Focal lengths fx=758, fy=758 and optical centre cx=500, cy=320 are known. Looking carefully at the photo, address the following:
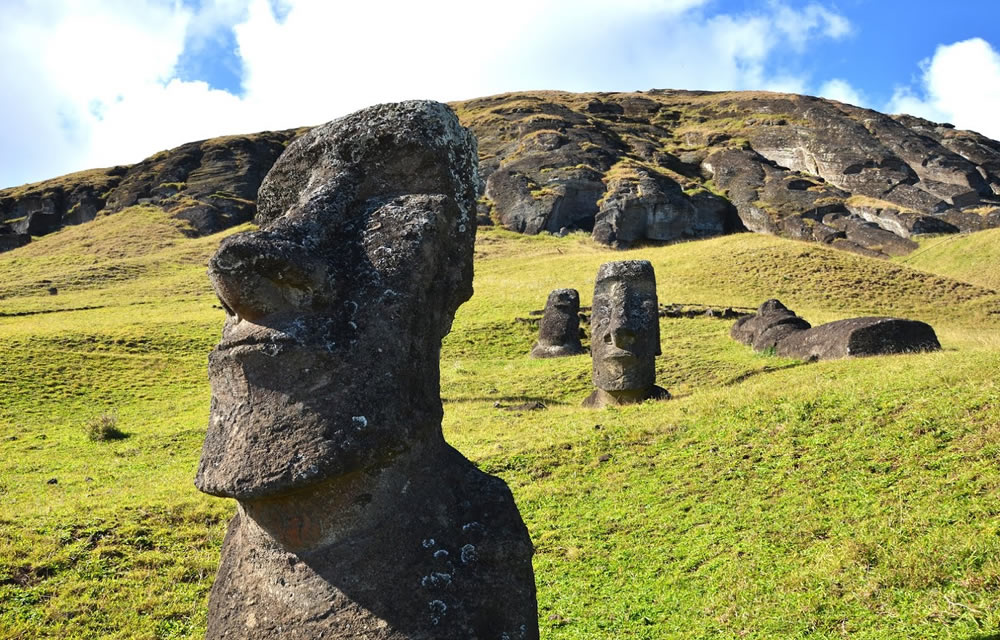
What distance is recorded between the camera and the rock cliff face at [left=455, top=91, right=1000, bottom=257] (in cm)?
5931

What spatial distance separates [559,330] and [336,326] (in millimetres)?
22455

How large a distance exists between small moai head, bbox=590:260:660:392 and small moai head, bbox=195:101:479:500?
1305 cm

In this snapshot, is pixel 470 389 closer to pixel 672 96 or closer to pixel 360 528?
pixel 360 528

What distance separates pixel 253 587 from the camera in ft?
8.93

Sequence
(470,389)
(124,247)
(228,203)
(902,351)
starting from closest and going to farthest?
(902,351) < (470,389) < (124,247) < (228,203)

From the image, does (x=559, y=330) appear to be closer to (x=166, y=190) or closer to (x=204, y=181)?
(x=204, y=181)

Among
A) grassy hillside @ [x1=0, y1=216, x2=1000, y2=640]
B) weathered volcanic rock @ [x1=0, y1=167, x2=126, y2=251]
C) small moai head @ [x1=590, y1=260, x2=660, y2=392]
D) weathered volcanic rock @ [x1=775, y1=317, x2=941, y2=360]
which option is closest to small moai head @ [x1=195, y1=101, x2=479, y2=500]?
grassy hillside @ [x1=0, y1=216, x2=1000, y2=640]

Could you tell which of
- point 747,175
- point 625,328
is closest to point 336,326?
point 625,328

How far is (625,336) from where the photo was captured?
637 inches

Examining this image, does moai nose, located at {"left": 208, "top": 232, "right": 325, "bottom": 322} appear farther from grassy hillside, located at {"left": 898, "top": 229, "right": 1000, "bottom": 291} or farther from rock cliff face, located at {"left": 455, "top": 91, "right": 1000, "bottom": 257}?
rock cliff face, located at {"left": 455, "top": 91, "right": 1000, "bottom": 257}

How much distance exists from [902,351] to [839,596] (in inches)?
479

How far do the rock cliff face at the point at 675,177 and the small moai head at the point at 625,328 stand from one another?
4059cm

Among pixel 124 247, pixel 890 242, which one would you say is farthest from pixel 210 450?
pixel 124 247

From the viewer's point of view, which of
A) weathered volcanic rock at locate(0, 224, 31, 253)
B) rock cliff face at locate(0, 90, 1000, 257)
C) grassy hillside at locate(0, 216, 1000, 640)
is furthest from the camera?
weathered volcanic rock at locate(0, 224, 31, 253)
